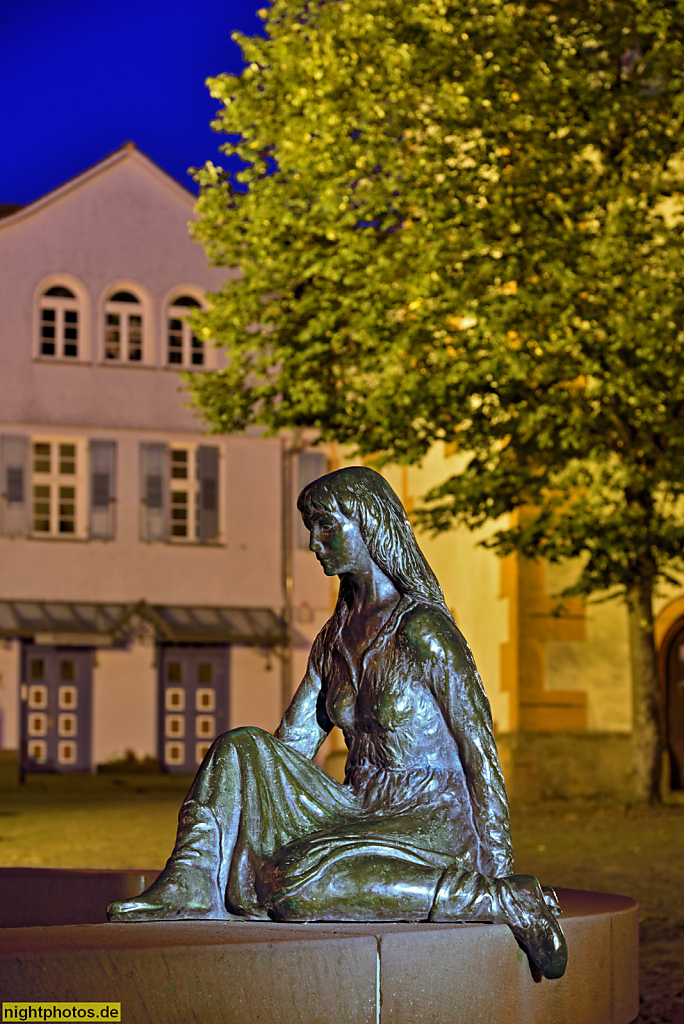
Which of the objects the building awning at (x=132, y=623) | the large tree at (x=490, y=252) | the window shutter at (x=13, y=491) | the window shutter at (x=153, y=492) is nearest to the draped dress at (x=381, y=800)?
the large tree at (x=490, y=252)

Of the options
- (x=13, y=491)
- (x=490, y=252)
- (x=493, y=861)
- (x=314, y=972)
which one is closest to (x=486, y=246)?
(x=490, y=252)

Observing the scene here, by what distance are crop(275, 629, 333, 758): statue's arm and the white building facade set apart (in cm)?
2327

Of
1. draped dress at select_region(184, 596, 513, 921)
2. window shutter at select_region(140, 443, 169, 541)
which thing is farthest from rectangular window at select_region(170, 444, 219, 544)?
draped dress at select_region(184, 596, 513, 921)

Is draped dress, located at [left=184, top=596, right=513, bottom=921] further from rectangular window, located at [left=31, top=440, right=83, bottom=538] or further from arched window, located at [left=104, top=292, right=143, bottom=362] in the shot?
arched window, located at [left=104, top=292, right=143, bottom=362]

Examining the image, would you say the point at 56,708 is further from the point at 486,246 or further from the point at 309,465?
the point at 486,246

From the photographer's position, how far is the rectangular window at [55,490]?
2770 cm

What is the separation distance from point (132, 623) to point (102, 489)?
105 inches

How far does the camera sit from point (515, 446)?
14.4 meters

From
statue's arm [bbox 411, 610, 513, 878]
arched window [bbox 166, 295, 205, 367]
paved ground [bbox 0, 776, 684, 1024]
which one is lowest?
paved ground [bbox 0, 776, 684, 1024]

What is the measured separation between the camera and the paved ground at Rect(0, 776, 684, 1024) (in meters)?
7.40

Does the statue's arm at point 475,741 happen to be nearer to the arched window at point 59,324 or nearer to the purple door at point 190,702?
the purple door at point 190,702

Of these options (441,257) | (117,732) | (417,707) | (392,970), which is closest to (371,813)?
(417,707)

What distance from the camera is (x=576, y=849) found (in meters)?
11.6

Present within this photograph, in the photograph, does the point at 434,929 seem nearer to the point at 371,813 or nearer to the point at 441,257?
the point at 371,813
